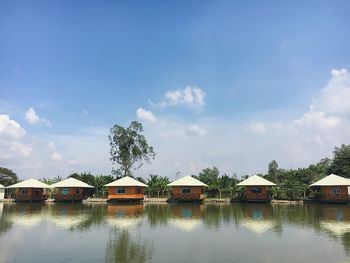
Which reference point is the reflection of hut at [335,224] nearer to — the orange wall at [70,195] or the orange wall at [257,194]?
the orange wall at [257,194]

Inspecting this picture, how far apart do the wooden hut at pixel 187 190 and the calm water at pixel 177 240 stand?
12.6 meters

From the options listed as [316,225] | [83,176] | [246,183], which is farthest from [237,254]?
[83,176]

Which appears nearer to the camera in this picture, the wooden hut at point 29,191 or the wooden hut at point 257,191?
the wooden hut at point 257,191

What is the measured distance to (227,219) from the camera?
2169 centimetres

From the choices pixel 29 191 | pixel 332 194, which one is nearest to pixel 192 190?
pixel 332 194

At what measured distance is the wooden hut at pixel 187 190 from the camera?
113 ft

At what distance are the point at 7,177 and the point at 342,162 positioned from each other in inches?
1772

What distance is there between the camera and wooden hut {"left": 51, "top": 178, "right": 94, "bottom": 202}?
35.7 metres

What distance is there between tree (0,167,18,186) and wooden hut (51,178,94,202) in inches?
504

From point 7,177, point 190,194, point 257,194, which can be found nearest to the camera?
point 257,194

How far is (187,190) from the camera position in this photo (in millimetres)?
35094

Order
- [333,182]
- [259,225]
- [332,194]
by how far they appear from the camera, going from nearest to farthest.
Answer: [259,225] → [333,182] → [332,194]

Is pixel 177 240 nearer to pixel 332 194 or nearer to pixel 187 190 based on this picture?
pixel 187 190

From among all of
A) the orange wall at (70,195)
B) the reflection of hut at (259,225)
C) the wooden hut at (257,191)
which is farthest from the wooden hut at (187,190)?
the reflection of hut at (259,225)
